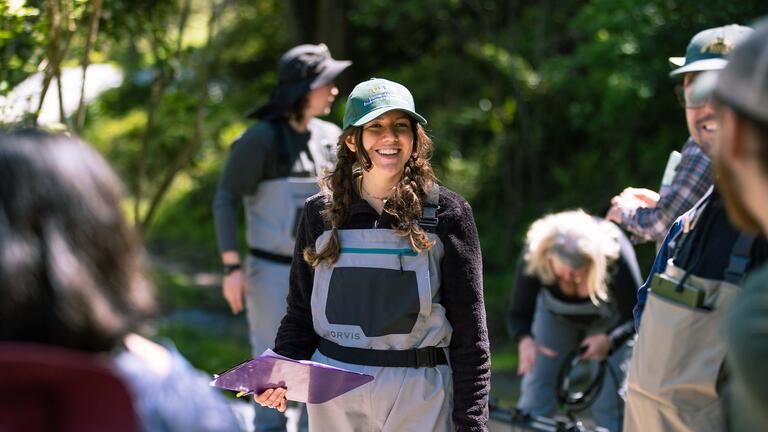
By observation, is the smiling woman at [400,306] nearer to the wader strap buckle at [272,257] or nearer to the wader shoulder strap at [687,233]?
the wader shoulder strap at [687,233]

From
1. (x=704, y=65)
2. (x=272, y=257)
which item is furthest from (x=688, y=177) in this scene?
(x=272, y=257)

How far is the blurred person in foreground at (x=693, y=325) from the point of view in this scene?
285 cm

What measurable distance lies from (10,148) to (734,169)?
4.22 ft

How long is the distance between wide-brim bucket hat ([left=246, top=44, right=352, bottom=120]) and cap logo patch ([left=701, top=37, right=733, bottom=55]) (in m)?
2.13

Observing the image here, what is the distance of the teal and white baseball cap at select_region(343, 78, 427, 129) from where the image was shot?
12.1 feet

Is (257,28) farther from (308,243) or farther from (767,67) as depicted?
(767,67)

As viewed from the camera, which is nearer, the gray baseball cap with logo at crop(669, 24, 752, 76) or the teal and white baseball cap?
the teal and white baseball cap

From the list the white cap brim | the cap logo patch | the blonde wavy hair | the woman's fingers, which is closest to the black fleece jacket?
the woman's fingers

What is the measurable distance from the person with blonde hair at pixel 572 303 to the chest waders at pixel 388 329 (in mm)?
2064

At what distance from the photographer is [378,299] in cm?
351

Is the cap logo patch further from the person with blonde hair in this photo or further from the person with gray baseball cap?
the person with gray baseball cap

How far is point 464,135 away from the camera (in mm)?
12172

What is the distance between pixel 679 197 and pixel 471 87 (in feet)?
26.8

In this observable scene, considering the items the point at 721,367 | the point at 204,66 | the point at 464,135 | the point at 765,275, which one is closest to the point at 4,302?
the point at 765,275
